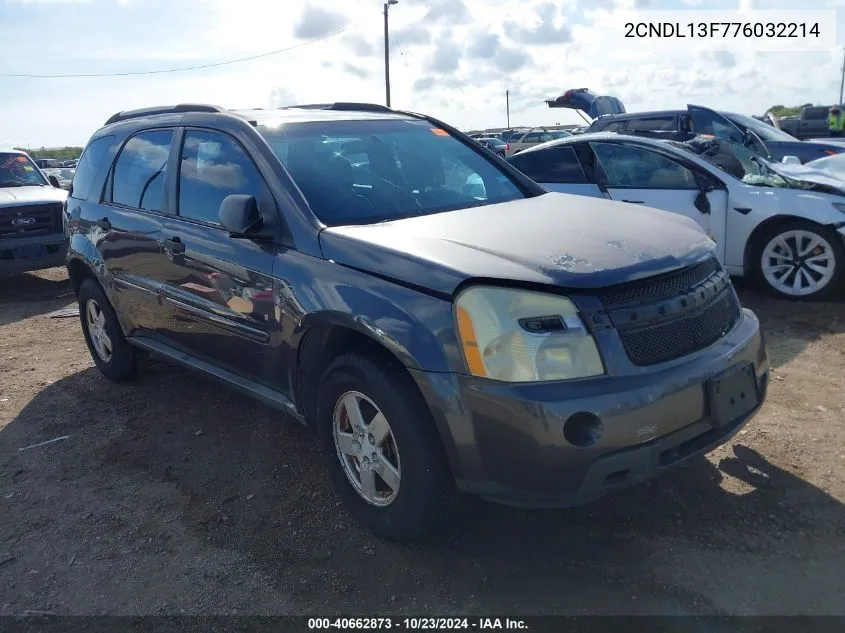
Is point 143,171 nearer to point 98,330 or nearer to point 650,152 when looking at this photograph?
point 98,330

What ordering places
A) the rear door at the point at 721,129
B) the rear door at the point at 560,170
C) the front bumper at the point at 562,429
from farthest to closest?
the rear door at the point at 721,129 → the rear door at the point at 560,170 → the front bumper at the point at 562,429

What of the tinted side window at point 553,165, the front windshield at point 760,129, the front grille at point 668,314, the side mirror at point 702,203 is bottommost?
the front grille at point 668,314

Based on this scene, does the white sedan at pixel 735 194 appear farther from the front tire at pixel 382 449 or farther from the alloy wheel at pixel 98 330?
the alloy wheel at pixel 98 330

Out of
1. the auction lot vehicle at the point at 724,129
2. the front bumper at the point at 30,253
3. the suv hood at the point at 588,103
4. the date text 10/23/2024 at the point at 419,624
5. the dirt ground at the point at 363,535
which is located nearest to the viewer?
the date text 10/23/2024 at the point at 419,624

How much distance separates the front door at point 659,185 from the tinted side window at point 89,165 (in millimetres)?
4416

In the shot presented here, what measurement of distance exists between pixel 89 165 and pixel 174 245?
1819mm

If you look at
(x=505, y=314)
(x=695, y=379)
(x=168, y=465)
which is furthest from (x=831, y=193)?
(x=168, y=465)

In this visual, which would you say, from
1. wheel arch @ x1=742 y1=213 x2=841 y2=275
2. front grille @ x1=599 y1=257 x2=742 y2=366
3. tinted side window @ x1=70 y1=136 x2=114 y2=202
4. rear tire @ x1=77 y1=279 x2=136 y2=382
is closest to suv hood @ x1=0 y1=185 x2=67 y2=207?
tinted side window @ x1=70 y1=136 x2=114 y2=202

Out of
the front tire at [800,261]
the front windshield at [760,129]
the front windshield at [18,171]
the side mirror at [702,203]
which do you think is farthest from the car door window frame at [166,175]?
the front windshield at [760,129]

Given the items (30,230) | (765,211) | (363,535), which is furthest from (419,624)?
(30,230)

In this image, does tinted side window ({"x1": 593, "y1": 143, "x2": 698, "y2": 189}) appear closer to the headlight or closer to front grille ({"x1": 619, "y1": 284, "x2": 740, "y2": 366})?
front grille ({"x1": 619, "y1": 284, "x2": 740, "y2": 366})

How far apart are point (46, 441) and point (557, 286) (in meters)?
3.48

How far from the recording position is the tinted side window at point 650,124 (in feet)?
36.4

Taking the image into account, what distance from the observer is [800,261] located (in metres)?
6.27
